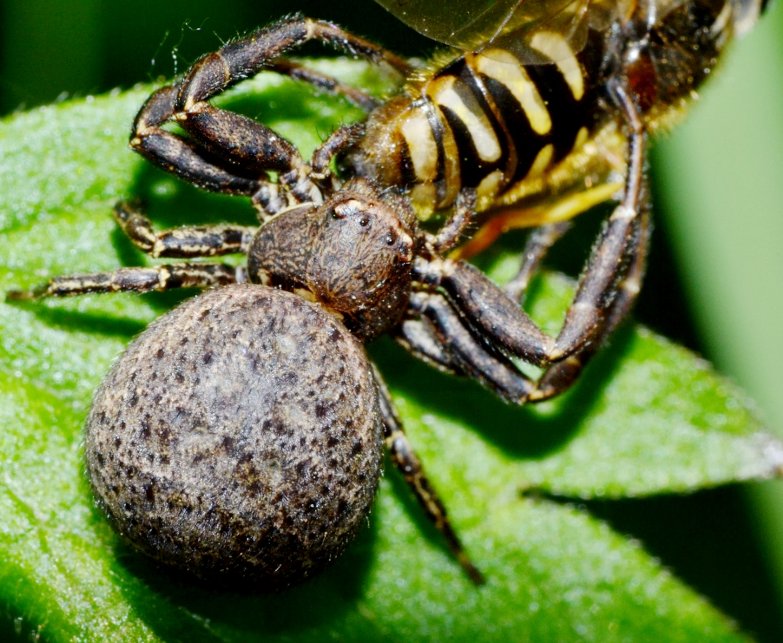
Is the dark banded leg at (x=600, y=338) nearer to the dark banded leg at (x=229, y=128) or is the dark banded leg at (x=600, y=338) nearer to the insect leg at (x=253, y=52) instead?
the dark banded leg at (x=229, y=128)

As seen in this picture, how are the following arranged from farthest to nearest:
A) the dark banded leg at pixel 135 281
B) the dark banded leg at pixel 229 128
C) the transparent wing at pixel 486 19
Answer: the dark banded leg at pixel 229 128, the dark banded leg at pixel 135 281, the transparent wing at pixel 486 19

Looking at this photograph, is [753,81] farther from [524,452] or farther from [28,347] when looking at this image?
[28,347]

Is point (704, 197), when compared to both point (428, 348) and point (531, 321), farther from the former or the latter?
point (428, 348)

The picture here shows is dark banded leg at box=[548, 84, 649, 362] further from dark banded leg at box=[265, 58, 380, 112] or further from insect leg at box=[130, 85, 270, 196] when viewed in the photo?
insect leg at box=[130, 85, 270, 196]

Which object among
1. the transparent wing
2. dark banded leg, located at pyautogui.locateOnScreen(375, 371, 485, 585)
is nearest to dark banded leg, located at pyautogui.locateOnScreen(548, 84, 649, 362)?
the transparent wing

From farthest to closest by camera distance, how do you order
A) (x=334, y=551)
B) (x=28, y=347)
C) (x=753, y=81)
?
(x=753, y=81), (x=28, y=347), (x=334, y=551)

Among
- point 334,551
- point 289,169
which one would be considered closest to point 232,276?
point 289,169

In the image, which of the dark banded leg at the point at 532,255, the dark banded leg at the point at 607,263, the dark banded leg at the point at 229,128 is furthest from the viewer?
the dark banded leg at the point at 532,255

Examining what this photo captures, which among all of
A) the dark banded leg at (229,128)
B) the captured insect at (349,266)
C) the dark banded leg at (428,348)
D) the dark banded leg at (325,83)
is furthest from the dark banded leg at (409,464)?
the dark banded leg at (325,83)
